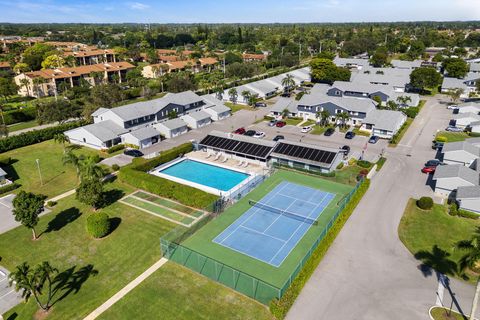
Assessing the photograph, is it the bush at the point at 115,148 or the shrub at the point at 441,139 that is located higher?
the shrub at the point at 441,139

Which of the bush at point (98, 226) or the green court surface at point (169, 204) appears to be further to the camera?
the green court surface at point (169, 204)

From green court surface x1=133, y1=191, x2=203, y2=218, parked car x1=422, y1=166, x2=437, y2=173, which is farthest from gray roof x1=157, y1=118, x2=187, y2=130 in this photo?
parked car x1=422, y1=166, x2=437, y2=173

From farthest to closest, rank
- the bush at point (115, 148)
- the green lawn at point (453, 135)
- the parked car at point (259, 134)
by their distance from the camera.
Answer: the parked car at point (259, 134)
the green lawn at point (453, 135)
the bush at point (115, 148)

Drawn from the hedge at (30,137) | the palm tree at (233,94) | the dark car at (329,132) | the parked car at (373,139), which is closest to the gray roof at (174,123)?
the hedge at (30,137)

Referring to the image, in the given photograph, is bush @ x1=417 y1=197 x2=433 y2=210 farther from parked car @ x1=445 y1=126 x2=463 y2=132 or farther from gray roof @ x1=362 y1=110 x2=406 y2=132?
parked car @ x1=445 y1=126 x2=463 y2=132

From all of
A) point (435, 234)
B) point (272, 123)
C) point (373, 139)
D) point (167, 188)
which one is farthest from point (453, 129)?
point (167, 188)

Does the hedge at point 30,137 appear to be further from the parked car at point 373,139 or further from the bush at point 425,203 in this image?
the bush at point 425,203

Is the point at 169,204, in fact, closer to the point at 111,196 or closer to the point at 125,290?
the point at 111,196
